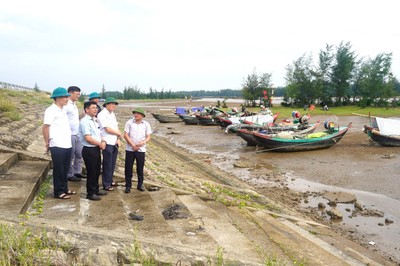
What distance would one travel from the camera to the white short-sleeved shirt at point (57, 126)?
488 centimetres

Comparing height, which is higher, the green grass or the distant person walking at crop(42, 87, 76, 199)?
the distant person walking at crop(42, 87, 76, 199)

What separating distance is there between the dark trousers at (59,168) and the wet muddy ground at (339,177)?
230 inches

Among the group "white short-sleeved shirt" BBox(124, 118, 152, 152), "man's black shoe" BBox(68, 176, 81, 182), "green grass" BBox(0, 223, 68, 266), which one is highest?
"white short-sleeved shirt" BBox(124, 118, 152, 152)

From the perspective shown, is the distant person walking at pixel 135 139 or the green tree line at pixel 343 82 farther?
the green tree line at pixel 343 82

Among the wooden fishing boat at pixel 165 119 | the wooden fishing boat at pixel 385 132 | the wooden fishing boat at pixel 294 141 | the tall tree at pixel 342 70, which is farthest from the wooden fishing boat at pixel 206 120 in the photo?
the tall tree at pixel 342 70

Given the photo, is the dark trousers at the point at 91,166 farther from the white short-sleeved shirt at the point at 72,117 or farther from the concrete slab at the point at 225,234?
the concrete slab at the point at 225,234

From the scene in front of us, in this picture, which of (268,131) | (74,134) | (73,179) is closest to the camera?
(74,134)

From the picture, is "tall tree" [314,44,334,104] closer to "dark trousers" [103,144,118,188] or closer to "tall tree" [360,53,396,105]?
"tall tree" [360,53,396,105]

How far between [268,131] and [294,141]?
3.45m

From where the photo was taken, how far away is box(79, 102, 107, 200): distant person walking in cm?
530

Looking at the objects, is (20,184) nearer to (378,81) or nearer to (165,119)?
(165,119)

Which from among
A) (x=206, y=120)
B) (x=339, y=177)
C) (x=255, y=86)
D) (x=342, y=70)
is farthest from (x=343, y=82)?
(x=339, y=177)

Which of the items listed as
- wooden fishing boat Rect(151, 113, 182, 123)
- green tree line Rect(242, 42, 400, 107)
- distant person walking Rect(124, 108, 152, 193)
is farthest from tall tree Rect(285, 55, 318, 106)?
distant person walking Rect(124, 108, 152, 193)

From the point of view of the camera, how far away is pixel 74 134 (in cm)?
596
